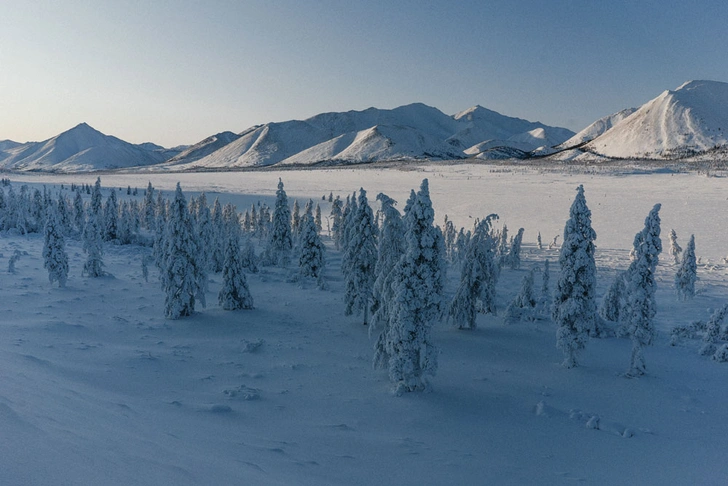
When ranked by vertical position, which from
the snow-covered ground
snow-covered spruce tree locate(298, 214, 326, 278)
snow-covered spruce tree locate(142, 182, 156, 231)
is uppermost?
snow-covered spruce tree locate(142, 182, 156, 231)

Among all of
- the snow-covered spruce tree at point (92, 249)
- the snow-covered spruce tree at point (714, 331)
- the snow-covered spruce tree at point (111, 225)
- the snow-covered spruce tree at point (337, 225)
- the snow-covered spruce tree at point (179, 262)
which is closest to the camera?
the snow-covered spruce tree at point (714, 331)

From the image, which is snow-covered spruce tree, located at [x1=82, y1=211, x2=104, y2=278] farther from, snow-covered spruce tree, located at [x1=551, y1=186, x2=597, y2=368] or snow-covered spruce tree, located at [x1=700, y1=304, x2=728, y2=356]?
snow-covered spruce tree, located at [x1=700, y1=304, x2=728, y2=356]

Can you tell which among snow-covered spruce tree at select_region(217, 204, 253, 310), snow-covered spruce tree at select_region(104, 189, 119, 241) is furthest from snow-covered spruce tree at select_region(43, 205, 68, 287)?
snow-covered spruce tree at select_region(104, 189, 119, 241)

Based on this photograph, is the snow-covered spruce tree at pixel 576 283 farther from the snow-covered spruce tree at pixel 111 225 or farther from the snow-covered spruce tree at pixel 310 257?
the snow-covered spruce tree at pixel 111 225

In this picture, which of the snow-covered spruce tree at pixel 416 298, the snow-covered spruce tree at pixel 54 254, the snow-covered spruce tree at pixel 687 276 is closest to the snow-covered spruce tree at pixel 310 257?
the snow-covered spruce tree at pixel 54 254

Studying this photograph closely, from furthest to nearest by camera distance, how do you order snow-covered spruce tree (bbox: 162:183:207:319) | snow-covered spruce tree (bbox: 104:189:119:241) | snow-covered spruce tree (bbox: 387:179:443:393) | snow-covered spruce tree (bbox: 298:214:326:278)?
snow-covered spruce tree (bbox: 104:189:119:241)
snow-covered spruce tree (bbox: 298:214:326:278)
snow-covered spruce tree (bbox: 162:183:207:319)
snow-covered spruce tree (bbox: 387:179:443:393)

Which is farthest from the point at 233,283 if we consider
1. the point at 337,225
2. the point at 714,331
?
the point at 337,225

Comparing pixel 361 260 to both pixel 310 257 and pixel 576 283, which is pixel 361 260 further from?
pixel 310 257
